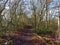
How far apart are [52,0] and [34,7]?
1.68 m

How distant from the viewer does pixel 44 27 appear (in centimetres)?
1891

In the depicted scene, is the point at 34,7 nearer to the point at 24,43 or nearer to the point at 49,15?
the point at 49,15

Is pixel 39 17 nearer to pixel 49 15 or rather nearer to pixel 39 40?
pixel 49 15

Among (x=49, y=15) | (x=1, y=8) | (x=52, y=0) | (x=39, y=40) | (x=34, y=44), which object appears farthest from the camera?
(x=49, y=15)

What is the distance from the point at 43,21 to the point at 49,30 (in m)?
1.02

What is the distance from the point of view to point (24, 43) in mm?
12812

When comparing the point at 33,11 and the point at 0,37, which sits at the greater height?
the point at 33,11

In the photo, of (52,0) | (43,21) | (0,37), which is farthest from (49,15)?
(0,37)

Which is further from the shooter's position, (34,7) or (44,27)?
(44,27)

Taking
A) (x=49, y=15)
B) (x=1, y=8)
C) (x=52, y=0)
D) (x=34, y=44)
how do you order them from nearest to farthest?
1. (x=1, y=8)
2. (x=34, y=44)
3. (x=52, y=0)
4. (x=49, y=15)

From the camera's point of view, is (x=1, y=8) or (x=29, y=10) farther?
(x=29, y=10)

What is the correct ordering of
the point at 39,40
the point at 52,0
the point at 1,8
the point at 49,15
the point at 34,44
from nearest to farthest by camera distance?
the point at 1,8 < the point at 34,44 < the point at 39,40 < the point at 52,0 < the point at 49,15

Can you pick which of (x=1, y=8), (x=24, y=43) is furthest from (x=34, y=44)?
(x=1, y=8)

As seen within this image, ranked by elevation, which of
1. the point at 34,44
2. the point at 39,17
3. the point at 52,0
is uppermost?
the point at 52,0
